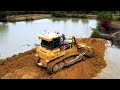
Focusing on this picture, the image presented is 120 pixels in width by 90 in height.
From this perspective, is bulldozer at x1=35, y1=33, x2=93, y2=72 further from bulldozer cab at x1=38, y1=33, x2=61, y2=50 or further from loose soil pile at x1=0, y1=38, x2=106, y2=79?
loose soil pile at x1=0, y1=38, x2=106, y2=79

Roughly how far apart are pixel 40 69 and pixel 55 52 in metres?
0.94

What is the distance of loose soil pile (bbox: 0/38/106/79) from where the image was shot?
23.9 ft

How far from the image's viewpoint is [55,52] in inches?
293

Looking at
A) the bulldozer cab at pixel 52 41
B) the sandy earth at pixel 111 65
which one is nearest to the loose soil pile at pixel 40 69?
the sandy earth at pixel 111 65

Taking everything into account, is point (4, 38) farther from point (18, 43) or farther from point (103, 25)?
point (103, 25)

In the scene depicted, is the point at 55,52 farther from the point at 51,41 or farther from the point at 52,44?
the point at 51,41

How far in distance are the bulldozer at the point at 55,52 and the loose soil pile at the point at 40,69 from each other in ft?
0.71

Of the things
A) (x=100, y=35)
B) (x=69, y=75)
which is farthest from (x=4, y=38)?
(x=69, y=75)

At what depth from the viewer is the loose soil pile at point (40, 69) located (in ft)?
23.9

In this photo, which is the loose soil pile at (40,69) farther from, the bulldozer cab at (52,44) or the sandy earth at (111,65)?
the bulldozer cab at (52,44)

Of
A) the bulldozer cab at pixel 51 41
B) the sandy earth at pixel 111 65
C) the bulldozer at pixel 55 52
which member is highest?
the bulldozer cab at pixel 51 41

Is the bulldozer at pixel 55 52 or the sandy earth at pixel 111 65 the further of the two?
the sandy earth at pixel 111 65

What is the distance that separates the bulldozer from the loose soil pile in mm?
215

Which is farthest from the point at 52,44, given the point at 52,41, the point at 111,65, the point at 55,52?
the point at 111,65
